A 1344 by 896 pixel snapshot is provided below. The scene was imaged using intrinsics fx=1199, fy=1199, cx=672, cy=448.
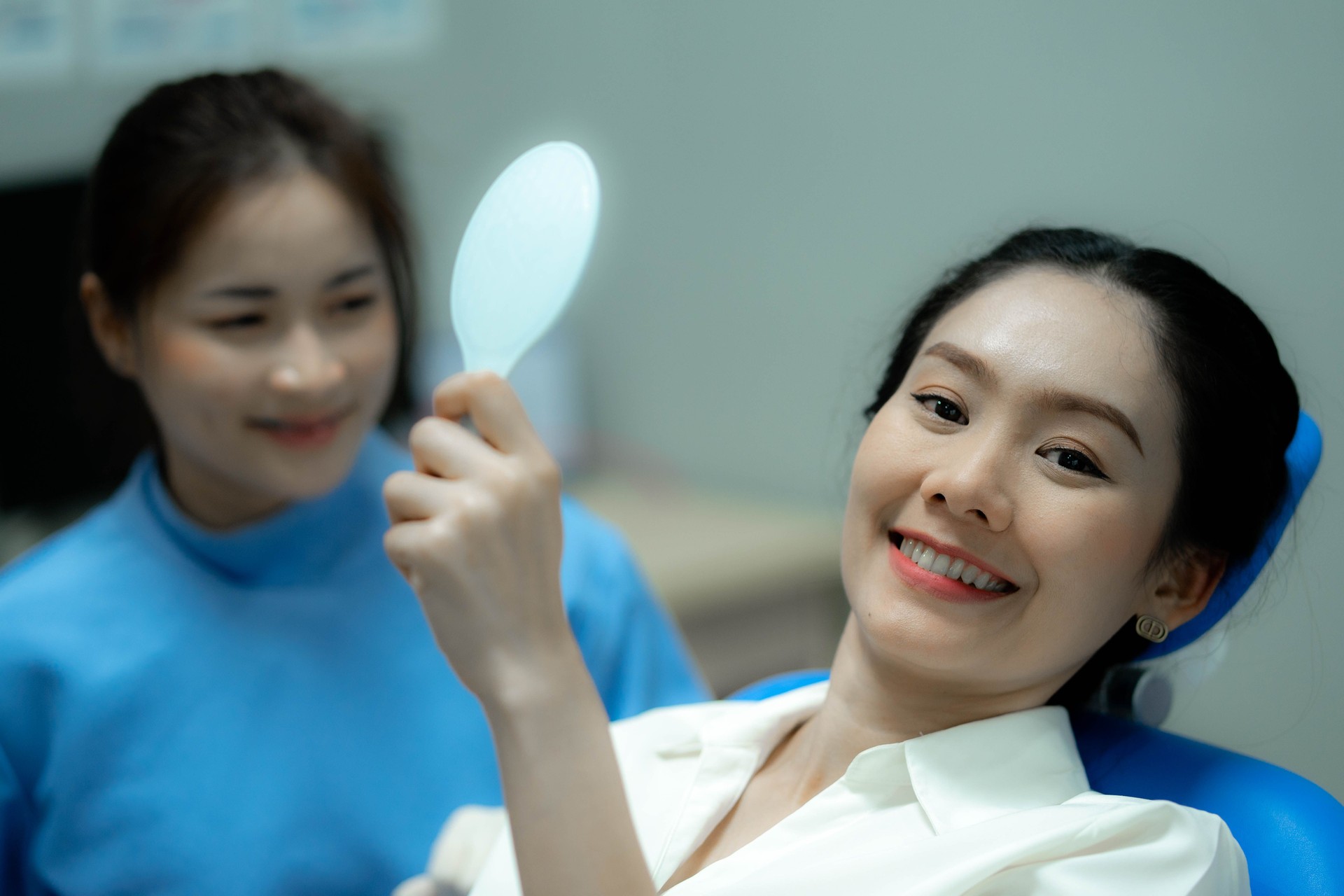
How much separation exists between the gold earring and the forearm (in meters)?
0.48

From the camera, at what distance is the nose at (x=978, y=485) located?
0.87 meters

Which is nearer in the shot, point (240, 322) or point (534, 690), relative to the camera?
point (534, 690)

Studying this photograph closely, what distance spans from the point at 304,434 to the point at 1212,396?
3.04ft

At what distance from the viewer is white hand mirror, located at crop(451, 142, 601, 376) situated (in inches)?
32.2

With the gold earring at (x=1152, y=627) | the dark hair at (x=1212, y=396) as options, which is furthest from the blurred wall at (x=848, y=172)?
the gold earring at (x=1152, y=627)

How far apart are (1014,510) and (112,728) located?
3.14 ft

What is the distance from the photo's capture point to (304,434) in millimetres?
1340

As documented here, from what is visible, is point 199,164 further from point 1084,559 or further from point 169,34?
point 169,34

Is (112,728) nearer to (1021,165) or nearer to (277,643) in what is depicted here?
(277,643)

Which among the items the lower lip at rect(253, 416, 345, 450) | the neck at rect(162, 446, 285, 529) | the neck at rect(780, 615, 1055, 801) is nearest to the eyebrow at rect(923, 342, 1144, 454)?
the neck at rect(780, 615, 1055, 801)

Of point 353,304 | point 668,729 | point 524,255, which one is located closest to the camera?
point 524,255

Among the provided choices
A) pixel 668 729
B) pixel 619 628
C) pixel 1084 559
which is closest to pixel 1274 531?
pixel 1084 559

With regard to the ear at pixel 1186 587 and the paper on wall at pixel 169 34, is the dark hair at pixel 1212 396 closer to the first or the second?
the ear at pixel 1186 587

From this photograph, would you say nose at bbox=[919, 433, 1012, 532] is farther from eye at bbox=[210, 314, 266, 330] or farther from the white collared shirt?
eye at bbox=[210, 314, 266, 330]
